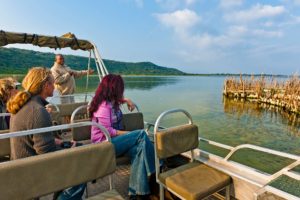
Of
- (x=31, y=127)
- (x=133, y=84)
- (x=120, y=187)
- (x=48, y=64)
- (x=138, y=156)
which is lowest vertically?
(x=133, y=84)

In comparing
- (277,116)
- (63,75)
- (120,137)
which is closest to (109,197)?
(120,137)

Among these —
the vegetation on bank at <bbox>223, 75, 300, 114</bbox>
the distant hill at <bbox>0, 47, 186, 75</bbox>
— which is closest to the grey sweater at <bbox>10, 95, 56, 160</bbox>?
the vegetation on bank at <bbox>223, 75, 300, 114</bbox>

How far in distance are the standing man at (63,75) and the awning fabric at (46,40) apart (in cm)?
63

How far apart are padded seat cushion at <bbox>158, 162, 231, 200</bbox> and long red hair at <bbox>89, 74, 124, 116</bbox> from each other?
1.07 metres

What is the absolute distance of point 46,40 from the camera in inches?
195

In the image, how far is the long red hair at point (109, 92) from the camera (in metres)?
2.64

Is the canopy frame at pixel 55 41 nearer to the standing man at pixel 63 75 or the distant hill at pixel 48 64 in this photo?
the standing man at pixel 63 75

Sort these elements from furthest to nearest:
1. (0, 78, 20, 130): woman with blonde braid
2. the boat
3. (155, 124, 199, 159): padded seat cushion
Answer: (0, 78, 20, 130): woman with blonde braid
(155, 124, 199, 159): padded seat cushion
the boat

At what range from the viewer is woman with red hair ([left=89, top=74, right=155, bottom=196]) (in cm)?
237

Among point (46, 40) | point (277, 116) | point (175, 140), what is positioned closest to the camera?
point (175, 140)

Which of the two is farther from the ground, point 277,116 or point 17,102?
point 17,102

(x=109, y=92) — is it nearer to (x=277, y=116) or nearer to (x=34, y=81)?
(x=34, y=81)

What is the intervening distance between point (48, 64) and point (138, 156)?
118051 mm

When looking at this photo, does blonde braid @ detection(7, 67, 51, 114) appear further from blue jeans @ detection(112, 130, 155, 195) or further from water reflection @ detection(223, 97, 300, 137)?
water reflection @ detection(223, 97, 300, 137)
